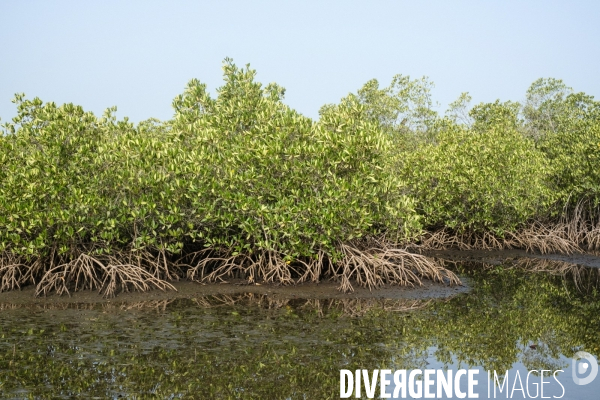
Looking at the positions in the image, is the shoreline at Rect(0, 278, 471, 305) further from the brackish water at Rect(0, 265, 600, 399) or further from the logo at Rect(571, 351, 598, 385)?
the logo at Rect(571, 351, 598, 385)

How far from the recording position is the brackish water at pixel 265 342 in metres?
6.81

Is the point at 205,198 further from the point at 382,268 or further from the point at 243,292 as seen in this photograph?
the point at 382,268

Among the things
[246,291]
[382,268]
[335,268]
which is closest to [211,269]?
[246,291]

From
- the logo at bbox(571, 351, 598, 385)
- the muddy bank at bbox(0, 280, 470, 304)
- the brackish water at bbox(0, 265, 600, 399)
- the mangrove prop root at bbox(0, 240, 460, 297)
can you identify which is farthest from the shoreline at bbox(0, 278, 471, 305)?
the logo at bbox(571, 351, 598, 385)

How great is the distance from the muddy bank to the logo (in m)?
3.90

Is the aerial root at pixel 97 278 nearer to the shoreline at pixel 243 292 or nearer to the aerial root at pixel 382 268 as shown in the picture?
the shoreline at pixel 243 292

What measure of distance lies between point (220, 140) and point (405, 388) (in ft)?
22.8

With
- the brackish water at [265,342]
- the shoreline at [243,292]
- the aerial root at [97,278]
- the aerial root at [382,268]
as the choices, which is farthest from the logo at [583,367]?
the aerial root at [97,278]

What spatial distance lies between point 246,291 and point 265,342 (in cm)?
363

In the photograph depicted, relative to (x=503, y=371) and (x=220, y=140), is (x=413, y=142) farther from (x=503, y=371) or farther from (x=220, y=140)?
(x=503, y=371)

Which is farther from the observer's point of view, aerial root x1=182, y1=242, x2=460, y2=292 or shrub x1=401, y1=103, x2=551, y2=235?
shrub x1=401, y1=103, x2=551, y2=235

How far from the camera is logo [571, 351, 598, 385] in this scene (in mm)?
7434

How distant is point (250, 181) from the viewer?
1173 centimetres

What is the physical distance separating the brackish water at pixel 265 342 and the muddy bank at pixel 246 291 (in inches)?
13.9
